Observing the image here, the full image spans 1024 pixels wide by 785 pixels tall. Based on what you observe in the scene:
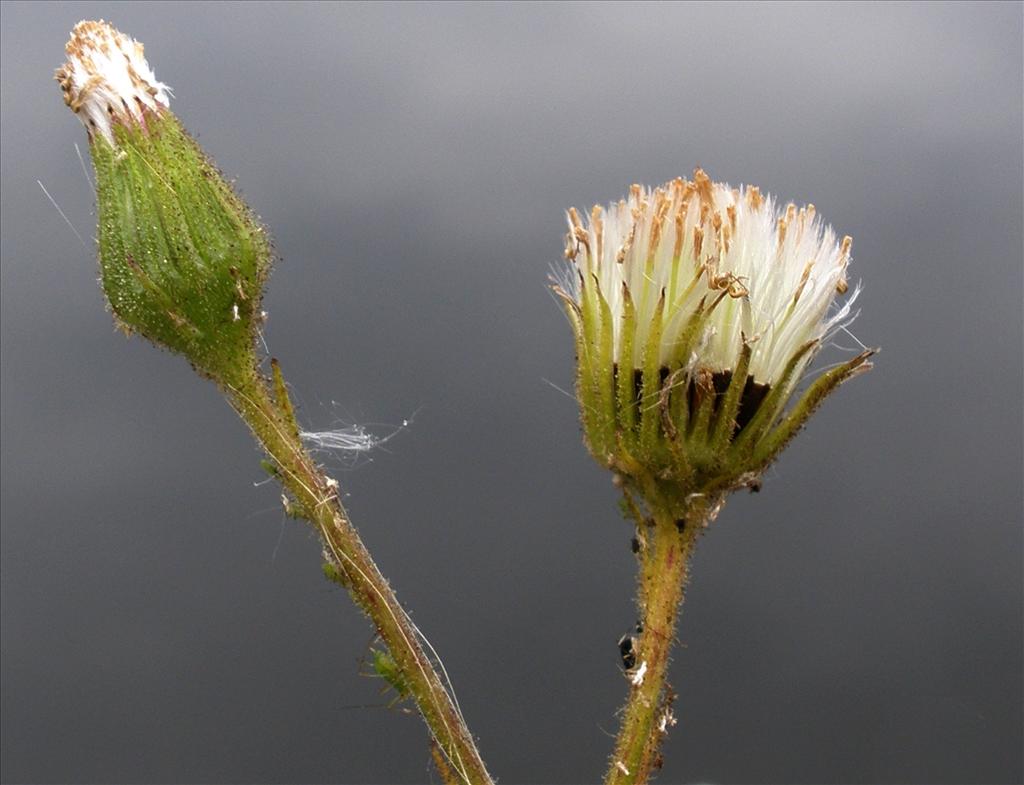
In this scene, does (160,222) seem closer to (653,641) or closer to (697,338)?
(697,338)

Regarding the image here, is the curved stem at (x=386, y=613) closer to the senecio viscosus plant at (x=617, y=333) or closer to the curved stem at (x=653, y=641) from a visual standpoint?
the senecio viscosus plant at (x=617, y=333)

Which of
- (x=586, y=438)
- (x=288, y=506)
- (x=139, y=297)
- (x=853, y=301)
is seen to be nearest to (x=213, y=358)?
(x=139, y=297)

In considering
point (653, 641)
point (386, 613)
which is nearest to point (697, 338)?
point (653, 641)

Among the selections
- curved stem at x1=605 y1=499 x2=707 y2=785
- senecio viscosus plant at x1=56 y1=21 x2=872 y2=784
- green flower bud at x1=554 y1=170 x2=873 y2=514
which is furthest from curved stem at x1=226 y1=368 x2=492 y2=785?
green flower bud at x1=554 y1=170 x2=873 y2=514

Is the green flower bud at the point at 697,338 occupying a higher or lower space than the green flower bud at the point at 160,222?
lower

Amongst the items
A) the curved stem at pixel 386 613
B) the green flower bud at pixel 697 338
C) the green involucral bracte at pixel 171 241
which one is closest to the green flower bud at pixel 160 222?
the green involucral bracte at pixel 171 241

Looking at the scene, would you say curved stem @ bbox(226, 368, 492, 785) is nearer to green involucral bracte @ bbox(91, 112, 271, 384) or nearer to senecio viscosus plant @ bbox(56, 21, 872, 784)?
senecio viscosus plant @ bbox(56, 21, 872, 784)
